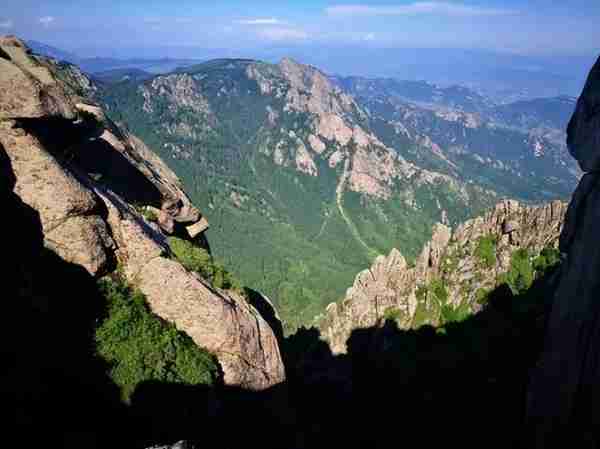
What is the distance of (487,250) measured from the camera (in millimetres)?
61250

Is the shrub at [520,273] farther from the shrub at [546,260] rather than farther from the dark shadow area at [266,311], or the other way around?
the dark shadow area at [266,311]

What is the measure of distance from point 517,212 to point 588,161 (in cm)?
3471

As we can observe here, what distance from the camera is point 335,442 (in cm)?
4425

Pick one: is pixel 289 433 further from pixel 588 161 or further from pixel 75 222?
pixel 588 161

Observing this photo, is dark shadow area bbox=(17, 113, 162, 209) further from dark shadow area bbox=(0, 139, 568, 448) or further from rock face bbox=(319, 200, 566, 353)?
rock face bbox=(319, 200, 566, 353)

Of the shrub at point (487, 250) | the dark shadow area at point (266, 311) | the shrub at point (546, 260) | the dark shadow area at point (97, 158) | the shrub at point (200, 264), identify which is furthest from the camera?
the shrub at point (487, 250)

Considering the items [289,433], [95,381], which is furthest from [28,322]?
[289,433]

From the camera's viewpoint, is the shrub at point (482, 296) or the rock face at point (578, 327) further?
the shrub at point (482, 296)

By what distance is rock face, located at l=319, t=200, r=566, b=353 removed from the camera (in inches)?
2281

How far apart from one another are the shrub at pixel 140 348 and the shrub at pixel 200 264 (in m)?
5.28

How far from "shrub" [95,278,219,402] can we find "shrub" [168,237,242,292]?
5.28 meters

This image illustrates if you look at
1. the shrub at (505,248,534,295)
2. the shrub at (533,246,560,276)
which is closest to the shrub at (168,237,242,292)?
the shrub at (505,248,534,295)

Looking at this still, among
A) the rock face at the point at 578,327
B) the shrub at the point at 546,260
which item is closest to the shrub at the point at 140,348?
the rock face at the point at 578,327

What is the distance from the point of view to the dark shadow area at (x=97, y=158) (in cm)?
3086
